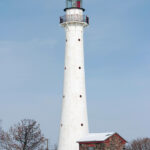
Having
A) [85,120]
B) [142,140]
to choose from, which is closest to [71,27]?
[85,120]

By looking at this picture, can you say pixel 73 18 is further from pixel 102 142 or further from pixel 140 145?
pixel 140 145

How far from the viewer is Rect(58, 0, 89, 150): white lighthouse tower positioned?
197 ft

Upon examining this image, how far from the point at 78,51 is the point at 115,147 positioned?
538 inches

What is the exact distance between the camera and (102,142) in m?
55.0

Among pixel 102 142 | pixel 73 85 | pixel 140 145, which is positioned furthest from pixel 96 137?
pixel 140 145

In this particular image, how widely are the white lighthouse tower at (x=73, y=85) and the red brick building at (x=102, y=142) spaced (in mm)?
2195

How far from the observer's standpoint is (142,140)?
9875 cm

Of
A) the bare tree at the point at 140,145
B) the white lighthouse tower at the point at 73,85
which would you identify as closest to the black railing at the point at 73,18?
the white lighthouse tower at the point at 73,85

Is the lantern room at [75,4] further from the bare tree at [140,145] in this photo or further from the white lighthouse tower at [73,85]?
the bare tree at [140,145]

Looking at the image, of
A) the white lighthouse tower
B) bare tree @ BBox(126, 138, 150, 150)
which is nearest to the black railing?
the white lighthouse tower

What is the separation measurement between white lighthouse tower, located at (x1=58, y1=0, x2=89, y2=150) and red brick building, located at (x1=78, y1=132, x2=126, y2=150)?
220cm

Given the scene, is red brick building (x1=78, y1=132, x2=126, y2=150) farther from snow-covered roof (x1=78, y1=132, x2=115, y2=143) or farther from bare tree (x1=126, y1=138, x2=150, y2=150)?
bare tree (x1=126, y1=138, x2=150, y2=150)

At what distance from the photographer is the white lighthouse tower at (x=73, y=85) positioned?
60062 mm

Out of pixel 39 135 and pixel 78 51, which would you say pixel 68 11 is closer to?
pixel 78 51
